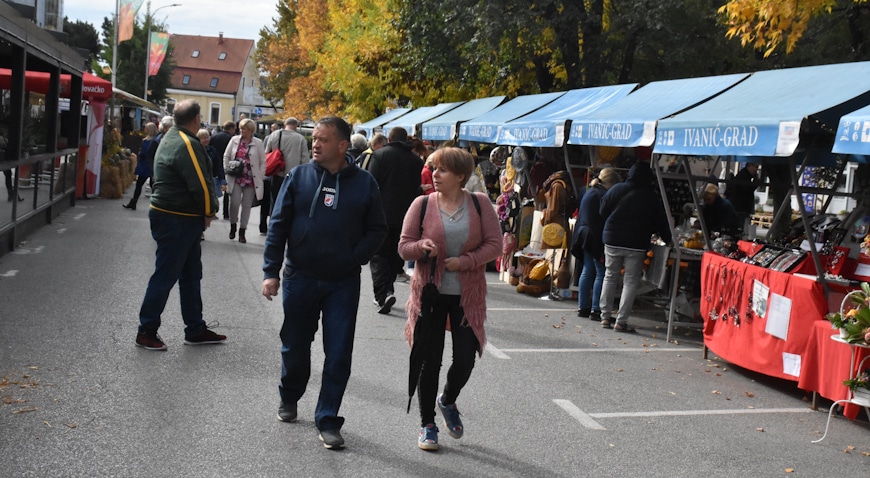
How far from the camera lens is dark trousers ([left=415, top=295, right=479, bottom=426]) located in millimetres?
5633

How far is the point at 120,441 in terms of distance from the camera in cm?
538

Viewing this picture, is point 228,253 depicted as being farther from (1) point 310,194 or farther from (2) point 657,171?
(1) point 310,194

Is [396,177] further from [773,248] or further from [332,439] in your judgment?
[332,439]

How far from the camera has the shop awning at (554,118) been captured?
12117mm

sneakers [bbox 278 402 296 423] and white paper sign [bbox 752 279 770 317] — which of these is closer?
sneakers [bbox 278 402 296 423]

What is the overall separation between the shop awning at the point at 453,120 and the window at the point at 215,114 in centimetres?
9029

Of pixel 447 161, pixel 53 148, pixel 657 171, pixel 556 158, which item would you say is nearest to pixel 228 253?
pixel 53 148

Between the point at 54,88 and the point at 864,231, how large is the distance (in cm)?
1199

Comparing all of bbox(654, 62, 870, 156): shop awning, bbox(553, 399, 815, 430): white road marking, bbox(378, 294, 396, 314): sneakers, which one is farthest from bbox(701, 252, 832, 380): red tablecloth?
bbox(378, 294, 396, 314): sneakers

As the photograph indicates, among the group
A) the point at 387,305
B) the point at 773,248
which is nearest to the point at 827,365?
the point at 773,248

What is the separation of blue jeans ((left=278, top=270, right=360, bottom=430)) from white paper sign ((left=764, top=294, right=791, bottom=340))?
3.76 metres

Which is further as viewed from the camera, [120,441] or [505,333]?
[505,333]

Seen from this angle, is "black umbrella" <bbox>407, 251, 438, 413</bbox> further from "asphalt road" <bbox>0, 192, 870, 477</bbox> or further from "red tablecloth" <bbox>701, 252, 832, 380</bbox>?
"red tablecloth" <bbox>701, 252, 832, 380</bbox>

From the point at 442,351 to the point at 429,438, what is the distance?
1.59 feet
